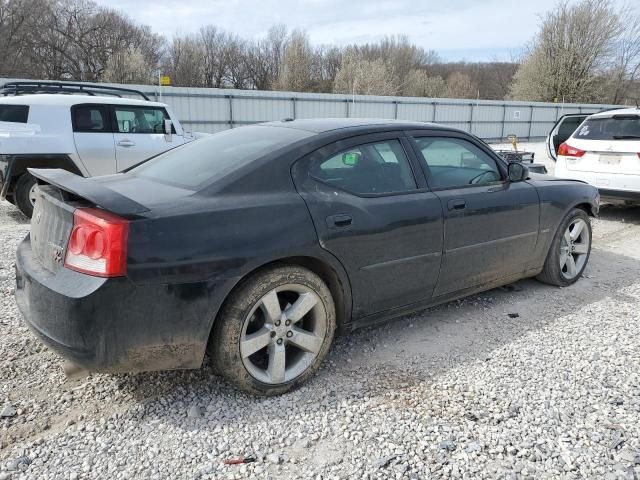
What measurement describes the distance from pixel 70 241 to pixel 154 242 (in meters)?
0.45

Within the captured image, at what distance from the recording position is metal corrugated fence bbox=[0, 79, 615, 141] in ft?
63.8

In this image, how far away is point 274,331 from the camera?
2.73 metres

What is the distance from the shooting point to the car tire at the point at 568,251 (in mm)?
4441

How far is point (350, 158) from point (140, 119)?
608cm

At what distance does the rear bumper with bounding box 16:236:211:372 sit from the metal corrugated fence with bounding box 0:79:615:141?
55.9 ft

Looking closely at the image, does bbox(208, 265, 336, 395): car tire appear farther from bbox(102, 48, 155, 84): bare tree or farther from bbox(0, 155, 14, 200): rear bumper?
A: bbox(102, 48, 155, 84): bare tree

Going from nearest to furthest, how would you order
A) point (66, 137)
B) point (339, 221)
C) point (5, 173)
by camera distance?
point (339, 221) < point (5, 173) < point (66, 137)

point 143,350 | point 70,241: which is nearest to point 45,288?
point 70,241

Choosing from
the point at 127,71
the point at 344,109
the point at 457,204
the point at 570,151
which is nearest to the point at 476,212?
the point at 457,204

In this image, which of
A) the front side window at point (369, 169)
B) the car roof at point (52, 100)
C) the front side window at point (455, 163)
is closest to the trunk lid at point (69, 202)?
the front side window at point (369, 169)

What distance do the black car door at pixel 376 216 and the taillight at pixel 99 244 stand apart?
1.03m

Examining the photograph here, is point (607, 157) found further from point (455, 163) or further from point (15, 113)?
point (15, 113)

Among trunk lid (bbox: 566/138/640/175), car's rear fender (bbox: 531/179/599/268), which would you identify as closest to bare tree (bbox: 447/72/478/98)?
trunk lid (bbox: 566/138/640/175)

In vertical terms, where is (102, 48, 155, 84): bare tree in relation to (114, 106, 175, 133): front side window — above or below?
above
